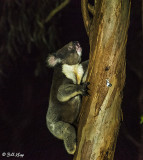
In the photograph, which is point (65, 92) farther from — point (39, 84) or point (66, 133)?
point (39, 84)

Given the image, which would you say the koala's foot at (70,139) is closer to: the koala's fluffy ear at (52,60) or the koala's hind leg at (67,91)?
the koala's hind leg at (67,91)

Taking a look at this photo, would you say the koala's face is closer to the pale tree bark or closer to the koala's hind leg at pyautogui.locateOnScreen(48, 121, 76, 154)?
the koala's hind leg at pyautogui.locateOnScreen(48, 121, 76, 154)

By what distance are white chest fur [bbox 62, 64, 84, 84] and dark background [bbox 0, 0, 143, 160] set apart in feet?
5.15

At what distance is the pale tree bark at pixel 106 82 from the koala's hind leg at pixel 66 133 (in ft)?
0.93

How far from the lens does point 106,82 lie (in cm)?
166

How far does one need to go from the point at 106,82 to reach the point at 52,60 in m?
1.03

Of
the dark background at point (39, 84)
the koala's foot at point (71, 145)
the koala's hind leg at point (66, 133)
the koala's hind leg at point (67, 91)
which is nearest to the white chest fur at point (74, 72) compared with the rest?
the koala's hind leg at point (67, 91)

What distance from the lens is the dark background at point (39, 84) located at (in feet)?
14.0

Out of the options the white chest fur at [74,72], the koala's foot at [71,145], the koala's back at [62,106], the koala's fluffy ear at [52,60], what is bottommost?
the koala's foot at [71,145]

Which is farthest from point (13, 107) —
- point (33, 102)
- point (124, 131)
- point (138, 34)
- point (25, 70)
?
point (138, 34)

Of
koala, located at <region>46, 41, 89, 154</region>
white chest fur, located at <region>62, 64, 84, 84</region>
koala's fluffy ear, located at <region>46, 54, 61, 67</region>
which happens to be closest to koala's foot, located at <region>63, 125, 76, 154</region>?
koala, located at <region>46, 41, 89, 154</region>

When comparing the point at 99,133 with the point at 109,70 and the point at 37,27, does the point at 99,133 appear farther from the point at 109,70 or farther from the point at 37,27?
the point at 37,27

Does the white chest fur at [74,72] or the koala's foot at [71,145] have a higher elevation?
the white chest fur at [74,72]

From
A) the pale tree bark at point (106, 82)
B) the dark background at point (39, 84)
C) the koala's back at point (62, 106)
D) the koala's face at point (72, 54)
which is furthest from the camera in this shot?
the dark background at point (39, 84)
